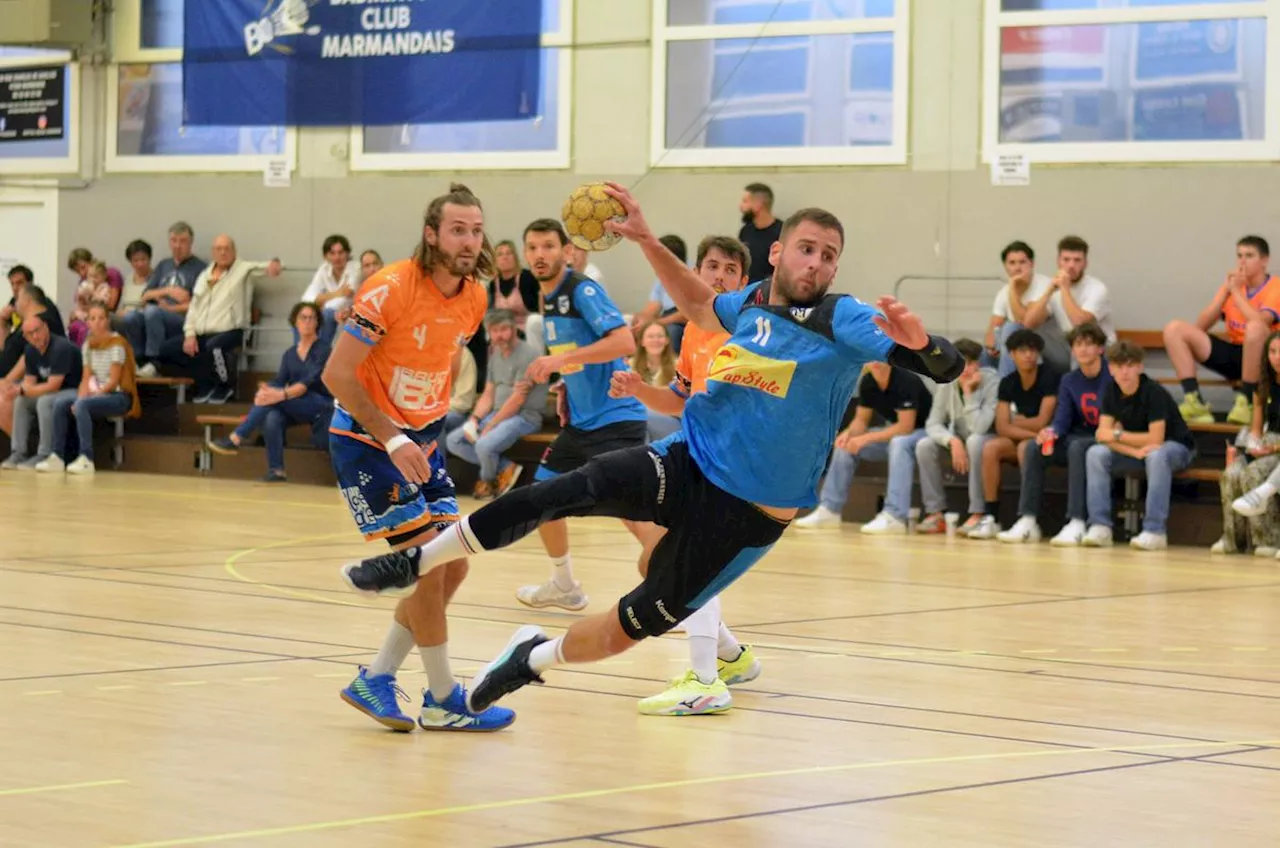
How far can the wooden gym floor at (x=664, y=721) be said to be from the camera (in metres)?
4.96

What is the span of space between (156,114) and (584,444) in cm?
1445

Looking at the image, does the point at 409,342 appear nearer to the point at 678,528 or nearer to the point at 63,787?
the point at 678,528

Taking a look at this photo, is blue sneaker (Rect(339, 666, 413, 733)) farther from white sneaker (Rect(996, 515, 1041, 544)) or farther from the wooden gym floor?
white sneaker (Rect(996, 515, 1041, 544))

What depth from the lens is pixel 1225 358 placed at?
15.1 metres

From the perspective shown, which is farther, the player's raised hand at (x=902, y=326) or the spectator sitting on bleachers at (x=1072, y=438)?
the spectator sitting on bleachers at (x=1072, y=438)

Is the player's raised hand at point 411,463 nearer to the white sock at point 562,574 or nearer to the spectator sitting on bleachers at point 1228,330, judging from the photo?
the white sock at point 562,574

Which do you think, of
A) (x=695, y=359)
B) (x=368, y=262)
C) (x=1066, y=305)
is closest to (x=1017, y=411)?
(x=1066, y=305)

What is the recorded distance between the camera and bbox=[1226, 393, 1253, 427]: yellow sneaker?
14.6 m

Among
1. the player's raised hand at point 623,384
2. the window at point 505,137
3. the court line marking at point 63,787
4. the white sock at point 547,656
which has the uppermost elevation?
the window at point 505,137

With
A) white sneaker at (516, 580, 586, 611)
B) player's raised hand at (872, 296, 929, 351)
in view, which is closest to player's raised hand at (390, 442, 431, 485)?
player's raised hand at (872, 296, 929, 351)

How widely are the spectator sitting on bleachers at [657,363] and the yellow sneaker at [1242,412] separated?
4.33 m

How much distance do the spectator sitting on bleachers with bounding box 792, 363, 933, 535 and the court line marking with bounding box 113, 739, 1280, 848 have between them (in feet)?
28.9

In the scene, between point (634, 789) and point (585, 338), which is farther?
point (585, 338)

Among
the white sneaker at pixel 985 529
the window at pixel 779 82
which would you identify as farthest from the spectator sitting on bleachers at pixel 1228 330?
the window at pixel 779 82
